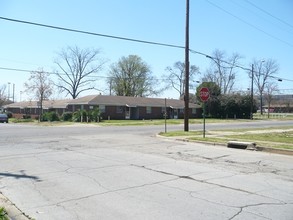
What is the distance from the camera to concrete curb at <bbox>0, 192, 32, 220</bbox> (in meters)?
5.66

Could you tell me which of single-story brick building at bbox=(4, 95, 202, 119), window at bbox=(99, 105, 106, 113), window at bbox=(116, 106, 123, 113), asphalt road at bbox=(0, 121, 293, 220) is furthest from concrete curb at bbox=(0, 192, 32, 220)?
window at bbox=(116, 106, 123, 113)

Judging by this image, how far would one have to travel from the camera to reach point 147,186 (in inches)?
311

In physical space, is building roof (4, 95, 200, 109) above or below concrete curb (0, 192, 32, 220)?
above

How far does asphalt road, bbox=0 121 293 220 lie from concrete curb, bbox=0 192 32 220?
0.14m

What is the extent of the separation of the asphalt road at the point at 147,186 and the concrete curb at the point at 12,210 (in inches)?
5.5

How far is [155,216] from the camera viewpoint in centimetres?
575

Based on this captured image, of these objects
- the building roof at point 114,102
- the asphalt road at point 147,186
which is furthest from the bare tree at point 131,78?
the asphalt road at point 147,186

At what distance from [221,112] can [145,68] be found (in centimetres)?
2632

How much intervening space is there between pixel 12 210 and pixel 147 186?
2.91 metres

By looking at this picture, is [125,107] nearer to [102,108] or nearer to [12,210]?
[102,108]

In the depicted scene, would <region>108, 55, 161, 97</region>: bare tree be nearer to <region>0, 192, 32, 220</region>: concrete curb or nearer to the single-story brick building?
the single-story brick building

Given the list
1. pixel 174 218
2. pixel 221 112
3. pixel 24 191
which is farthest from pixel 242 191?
pixel 221 112

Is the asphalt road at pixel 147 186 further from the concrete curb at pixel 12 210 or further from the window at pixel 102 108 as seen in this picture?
the window at pixel 102 108

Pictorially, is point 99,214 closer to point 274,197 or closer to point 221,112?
point 274,197
